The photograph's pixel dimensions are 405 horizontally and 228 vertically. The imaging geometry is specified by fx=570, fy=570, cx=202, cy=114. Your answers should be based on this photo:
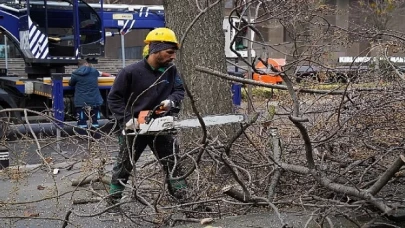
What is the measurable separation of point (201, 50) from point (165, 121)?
196 cm

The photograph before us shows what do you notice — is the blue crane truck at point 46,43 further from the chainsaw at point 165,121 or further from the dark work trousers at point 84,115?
the chainsaw at point 165,121

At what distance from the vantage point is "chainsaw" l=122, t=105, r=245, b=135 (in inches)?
165

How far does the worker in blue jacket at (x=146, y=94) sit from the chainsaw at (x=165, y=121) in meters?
0.14

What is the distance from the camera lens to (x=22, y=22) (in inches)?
467

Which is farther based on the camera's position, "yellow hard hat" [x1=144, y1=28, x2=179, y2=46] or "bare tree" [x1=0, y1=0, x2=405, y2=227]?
"yellow hard hat" [x1=144, y1=28, x2=179, y2=46]

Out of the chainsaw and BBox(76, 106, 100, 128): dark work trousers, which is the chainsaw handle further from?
BBox(76, 106, 100, 128): dark work trousers

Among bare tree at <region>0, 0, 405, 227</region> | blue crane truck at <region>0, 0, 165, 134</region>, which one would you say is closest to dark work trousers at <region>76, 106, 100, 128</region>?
blue crane truck at <region>0, 0, 165, 134</region>

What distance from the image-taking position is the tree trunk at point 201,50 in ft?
20.1

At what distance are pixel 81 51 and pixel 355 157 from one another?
28.3ft

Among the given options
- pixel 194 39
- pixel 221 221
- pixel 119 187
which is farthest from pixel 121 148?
pixel 194 39

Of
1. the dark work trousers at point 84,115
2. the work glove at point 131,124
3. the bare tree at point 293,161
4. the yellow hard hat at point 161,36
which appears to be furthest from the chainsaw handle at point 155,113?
the dark work trousers at point 84,115

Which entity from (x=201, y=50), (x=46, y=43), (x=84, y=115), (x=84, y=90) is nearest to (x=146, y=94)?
(x=201, y=50)

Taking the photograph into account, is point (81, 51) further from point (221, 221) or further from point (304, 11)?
point (221, 221)

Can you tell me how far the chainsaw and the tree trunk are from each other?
150 cm
